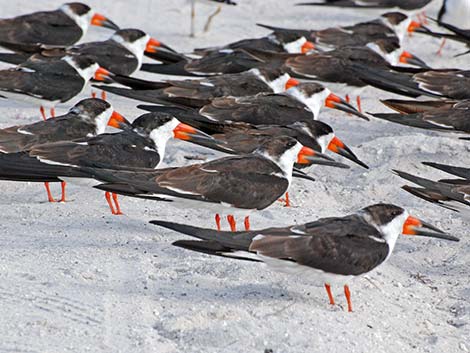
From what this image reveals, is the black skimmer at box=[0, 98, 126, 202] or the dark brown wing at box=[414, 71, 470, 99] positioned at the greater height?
the black skimmer at box=[0, 98, 126, 202]

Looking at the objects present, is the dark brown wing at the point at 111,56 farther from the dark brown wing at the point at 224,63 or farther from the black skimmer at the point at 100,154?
the black skimmer at the point at 100,154

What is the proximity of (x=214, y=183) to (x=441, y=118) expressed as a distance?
2.70m

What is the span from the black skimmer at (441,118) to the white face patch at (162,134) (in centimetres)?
172

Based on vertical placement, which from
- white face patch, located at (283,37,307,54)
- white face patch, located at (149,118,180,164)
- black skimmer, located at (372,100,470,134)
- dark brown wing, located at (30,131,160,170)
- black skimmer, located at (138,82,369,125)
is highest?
dark brown wing, located at (30,131,160,170)

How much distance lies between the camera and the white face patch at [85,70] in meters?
8.88

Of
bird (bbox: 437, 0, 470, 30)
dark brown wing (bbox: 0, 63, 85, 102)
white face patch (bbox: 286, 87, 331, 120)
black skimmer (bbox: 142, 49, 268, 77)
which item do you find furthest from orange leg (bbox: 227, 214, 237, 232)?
bird (bbox: 437, 0, 470, 30)

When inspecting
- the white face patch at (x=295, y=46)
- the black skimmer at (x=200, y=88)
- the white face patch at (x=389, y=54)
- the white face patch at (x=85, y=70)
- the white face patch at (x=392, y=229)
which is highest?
the white face patch at (x=392, y=229)

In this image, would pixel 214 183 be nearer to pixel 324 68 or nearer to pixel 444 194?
pixel 444 194

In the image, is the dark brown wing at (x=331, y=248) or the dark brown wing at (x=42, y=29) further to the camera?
the dark brown wing at (x=42, y=29)

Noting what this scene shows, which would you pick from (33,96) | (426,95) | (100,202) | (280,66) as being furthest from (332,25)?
(100,202)

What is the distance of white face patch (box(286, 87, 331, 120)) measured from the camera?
8484 millimetres

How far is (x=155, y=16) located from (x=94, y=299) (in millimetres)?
8127

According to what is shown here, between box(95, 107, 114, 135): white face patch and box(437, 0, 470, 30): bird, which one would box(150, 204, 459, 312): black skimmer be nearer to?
box(95, 107, 114, 135): white face patch

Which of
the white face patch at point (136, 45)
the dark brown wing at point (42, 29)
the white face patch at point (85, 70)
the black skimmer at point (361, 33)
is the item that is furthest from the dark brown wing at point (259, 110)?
the dark brown wing at point (42, 29)
